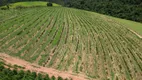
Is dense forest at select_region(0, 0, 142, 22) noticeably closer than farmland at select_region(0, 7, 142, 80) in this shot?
No

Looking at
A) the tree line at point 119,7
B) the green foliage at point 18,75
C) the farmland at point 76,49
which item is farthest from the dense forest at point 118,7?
the green foliage at point 18,75

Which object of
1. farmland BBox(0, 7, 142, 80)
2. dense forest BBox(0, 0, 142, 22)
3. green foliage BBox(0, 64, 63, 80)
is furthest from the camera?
dense forest BBox(0, 0, 142, 22)

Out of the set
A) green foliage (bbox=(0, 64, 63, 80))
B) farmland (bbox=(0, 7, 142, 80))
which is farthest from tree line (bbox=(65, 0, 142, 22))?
green foliage (bbox=(0, 64, 63, 80))

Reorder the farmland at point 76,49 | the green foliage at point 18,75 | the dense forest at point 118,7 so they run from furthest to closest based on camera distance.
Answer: the dense forest at point 118,7, the farmland at point 76,49, the green foliage at point 18,75

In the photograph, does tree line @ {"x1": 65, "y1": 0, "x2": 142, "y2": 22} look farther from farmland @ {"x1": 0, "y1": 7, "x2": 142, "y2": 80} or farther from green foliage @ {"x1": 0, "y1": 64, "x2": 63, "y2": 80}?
green foliage @ {"x1": 0, "y1": 64, "x2": 63, "y2": 80}

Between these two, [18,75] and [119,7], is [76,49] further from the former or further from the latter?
[119,7]

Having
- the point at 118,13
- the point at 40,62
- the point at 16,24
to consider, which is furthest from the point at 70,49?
the point at 118,13

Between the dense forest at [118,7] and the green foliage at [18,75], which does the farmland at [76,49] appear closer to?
the green foliage at [18,75]

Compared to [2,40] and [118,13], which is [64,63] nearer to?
[2,40]
